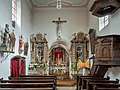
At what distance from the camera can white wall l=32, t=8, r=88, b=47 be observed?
17.5 metres

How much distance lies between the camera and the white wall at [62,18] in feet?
57.5

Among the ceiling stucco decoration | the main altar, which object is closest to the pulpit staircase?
the main altar

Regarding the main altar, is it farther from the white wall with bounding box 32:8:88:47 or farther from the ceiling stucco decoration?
the ceiling stucco decoration

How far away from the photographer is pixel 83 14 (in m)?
17.7

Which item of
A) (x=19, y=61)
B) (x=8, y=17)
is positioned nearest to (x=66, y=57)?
(x=19, y=61)

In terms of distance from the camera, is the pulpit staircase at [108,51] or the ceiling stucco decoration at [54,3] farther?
the ceiling stucco decoration at [54,3]

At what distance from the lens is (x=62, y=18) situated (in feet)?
58.1

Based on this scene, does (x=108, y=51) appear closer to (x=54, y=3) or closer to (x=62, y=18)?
(x=54, y=3)

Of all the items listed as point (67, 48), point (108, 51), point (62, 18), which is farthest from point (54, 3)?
point (108, 51)

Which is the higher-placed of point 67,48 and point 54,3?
point 54,3

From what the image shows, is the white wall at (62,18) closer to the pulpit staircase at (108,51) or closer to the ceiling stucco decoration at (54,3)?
the ceiling stucco decoration at (54,3)

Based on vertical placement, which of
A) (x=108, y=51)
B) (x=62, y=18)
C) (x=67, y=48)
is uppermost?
(x=62, y=18)

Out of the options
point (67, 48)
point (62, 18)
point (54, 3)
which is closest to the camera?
point (54, 3)

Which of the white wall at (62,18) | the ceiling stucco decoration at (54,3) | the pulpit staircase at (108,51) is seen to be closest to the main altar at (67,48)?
the white wall at (62,18)
